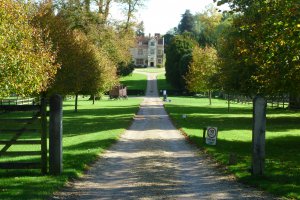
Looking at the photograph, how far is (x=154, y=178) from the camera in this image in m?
12.4

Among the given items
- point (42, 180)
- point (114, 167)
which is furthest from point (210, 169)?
point (42, 180)

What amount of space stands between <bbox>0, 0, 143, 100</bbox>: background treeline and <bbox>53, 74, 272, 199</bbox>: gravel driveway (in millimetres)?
4603

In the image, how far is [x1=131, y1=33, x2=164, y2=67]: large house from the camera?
17862 cm

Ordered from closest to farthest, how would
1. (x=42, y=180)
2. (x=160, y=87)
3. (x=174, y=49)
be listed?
(x=42, y=180) → (x=174, y=49) → (x=160, y=87)

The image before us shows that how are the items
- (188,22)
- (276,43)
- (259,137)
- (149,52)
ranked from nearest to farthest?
(259,137), (276,43), (188,22), (149,52)

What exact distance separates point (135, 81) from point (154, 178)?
114540 mm

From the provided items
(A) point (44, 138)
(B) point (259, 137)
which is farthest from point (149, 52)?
(A) point (44, 138)

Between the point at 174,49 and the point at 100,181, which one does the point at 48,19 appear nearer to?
the point at 100,181

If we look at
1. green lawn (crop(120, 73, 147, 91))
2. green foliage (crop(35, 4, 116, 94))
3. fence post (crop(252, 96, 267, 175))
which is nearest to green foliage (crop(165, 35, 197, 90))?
green lawn (crop(120, 73, 147, 91))

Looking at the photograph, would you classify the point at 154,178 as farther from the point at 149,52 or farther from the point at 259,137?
the point at 149,52

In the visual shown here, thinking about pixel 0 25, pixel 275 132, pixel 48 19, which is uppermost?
pixel 48 19

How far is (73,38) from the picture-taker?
41.8 metres

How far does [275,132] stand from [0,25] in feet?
61.4

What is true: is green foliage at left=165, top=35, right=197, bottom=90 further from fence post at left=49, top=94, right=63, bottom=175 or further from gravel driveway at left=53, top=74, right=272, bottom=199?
fence post at left=49, top=94, right=63, bottom=175
